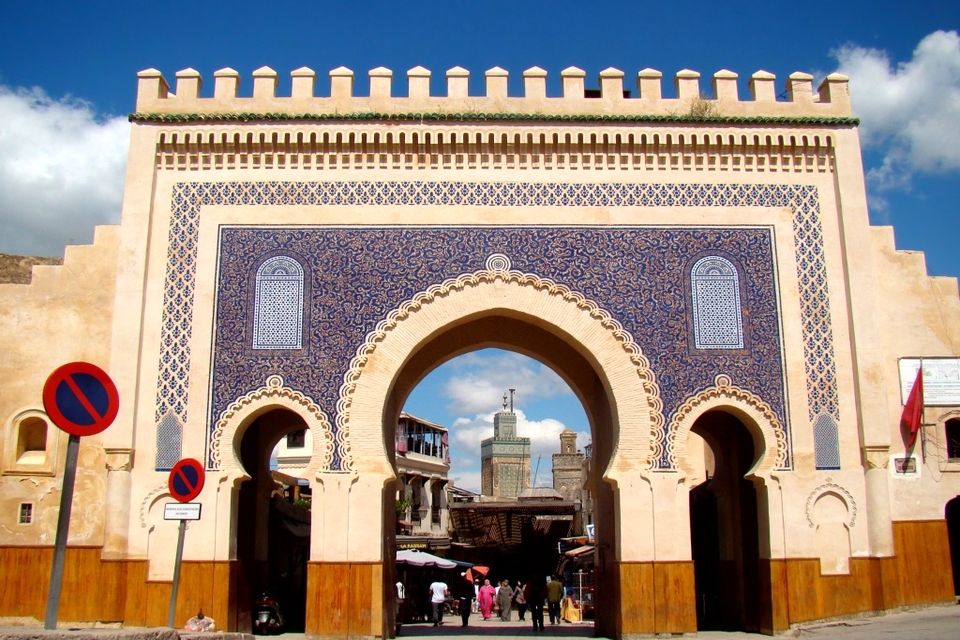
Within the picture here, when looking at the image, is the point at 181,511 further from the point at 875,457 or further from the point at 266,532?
the point at 875,457

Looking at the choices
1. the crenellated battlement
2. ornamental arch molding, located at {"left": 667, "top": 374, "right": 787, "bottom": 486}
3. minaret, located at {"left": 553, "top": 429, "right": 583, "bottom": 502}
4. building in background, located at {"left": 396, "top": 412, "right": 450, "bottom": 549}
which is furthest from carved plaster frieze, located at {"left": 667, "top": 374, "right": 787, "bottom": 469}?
minaret, located at {"left": 553, "top": 429, "right": 583, "bottom": 502}

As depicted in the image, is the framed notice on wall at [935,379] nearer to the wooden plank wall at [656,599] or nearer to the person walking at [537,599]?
the wooden plank wall at [656,599]

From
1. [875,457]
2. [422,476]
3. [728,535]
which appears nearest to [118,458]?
[728,535]

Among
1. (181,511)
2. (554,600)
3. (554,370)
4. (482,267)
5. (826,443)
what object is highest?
(482,267)

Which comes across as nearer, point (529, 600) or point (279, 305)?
point (279, 305)

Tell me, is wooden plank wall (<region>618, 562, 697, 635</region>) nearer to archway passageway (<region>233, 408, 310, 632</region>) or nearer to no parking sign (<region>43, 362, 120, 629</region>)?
archway passageway (<region>233, 408, 310, 632</region>)

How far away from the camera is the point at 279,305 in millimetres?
10297

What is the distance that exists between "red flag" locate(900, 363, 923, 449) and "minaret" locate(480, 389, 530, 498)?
34950 millimetres

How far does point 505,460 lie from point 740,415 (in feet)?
117

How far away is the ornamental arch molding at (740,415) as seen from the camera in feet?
32.7

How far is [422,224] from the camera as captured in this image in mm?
10547

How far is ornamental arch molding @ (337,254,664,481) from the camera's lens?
9.96 m

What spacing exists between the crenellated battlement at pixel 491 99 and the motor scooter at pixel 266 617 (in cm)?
562

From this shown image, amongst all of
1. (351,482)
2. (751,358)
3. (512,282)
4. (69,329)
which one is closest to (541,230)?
(512,282)
